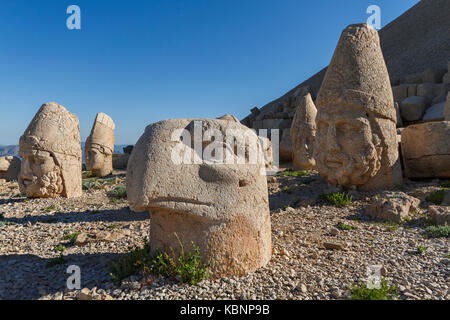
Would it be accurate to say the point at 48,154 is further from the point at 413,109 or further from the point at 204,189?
the point at 413,109

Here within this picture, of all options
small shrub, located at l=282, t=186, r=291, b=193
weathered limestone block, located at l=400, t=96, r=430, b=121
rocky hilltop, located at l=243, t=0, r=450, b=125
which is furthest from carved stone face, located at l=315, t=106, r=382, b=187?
rocky hilltop, located at l=243, t=0, r=450, b=125

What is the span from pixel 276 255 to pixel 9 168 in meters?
14.0

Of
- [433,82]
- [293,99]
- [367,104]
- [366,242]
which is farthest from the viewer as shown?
[293,99]

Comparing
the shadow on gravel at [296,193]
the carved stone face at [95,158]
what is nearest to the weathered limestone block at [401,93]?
the shadow on gravel at [296,193]

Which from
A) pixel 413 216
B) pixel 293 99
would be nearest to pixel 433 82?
pixel 293 99

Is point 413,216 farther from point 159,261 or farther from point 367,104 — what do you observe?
point 159,261

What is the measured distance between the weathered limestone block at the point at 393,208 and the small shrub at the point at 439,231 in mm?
578

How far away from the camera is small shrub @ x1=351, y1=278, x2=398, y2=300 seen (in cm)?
252

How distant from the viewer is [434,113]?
15.6m

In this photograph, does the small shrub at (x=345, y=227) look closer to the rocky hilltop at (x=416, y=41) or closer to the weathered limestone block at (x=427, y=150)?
the weathered limestone block at (x=427, y=150)

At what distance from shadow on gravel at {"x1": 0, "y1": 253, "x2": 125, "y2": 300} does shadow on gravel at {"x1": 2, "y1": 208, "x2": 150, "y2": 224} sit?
6.99ft

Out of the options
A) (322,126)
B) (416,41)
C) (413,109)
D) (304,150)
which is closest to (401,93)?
(413,109)
